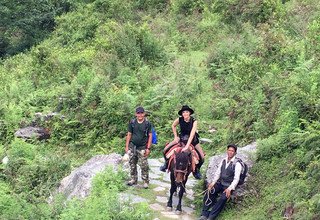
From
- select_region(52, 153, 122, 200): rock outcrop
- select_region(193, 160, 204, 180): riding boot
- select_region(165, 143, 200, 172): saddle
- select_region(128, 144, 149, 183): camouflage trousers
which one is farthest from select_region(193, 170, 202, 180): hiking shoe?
select_region(52, 153, 122, 200): rock outcrop

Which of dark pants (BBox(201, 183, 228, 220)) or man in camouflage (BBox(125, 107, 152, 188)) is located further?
man in camouflage (BBox(125, 107, 152, 188))

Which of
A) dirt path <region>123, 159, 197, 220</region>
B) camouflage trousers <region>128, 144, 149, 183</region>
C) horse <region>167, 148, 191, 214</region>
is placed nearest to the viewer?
horse <region>167, 148, 191, 214</region>

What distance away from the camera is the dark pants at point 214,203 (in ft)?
31.7

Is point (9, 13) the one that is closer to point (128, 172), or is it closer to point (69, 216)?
point (128, 172)

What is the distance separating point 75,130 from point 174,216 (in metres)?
6.52

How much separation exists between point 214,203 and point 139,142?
201 cm

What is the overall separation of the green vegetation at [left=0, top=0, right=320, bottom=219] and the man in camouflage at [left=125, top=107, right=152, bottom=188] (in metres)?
0.49

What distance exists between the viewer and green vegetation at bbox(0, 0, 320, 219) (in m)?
9.92

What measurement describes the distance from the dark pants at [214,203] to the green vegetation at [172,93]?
39 centimetres

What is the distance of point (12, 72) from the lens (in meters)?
21.5

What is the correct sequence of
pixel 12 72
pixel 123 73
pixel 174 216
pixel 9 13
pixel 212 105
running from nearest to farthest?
pixel 174 216, pixel 212 105, pixel 123 73, pixel 12 72, pixel 9 13

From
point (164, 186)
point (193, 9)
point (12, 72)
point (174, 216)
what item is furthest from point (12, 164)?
point (193, 9)

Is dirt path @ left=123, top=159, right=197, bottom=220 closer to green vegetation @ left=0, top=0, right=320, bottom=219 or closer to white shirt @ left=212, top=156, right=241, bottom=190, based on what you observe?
green vegetation @ left=0, top=0, right=320, bottom=219

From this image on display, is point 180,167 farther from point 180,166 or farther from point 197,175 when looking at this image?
point 197,175
